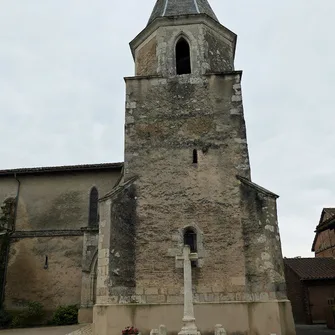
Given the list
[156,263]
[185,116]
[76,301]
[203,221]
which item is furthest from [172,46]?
[76,301]

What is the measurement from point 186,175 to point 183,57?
5.69 meters

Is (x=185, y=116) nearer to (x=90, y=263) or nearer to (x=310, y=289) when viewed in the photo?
(x=90, y=263)

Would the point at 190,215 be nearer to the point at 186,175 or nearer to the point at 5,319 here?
the point at 186,175

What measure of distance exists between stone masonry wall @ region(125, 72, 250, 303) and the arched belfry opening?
1.40 meters

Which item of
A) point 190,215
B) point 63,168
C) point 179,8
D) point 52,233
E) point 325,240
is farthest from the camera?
point 325,240

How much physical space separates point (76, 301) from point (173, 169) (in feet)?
28.0

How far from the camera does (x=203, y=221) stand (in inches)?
470

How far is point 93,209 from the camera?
1922 centimetres

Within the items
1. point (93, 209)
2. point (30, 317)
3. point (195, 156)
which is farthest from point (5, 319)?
point (195, 156)

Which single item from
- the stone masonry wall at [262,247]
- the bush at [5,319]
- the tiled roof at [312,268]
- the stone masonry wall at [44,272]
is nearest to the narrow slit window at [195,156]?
the stone masonry wall at [262,247]

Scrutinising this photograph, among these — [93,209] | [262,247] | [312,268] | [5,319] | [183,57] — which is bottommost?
[5,319]

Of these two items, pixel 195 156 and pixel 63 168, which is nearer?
pixel 195 156

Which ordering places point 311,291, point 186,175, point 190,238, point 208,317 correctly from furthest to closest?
point 311,291
point 186,175
point 190,238
point 208,317

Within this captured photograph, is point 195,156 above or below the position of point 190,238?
above
